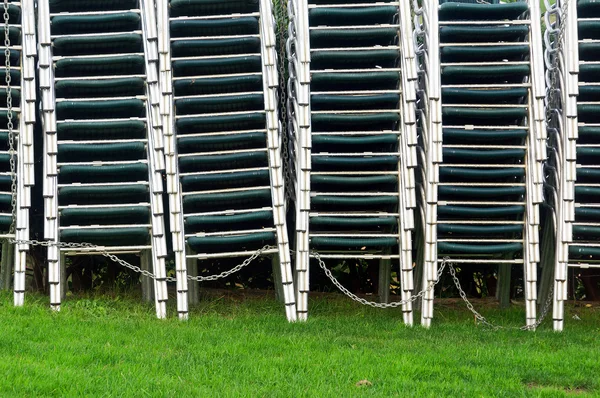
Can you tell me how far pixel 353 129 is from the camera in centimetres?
980

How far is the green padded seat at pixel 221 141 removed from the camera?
933cm

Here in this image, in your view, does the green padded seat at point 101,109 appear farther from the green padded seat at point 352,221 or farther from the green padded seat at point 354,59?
the green padded seat at point 352,221

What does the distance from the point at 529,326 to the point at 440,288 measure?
2.17m

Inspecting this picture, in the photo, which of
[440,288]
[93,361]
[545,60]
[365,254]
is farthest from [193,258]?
[545,60]

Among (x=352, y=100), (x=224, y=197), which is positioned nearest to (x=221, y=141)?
(x=224, y=197)

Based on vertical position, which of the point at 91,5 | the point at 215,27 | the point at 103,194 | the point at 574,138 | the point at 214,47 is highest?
the point at 91,5

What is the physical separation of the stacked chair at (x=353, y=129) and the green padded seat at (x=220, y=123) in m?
0.44

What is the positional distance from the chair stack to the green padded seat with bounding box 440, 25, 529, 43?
3.15 metres

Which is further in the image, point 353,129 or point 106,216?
point 353,129

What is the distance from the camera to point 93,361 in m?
6.90

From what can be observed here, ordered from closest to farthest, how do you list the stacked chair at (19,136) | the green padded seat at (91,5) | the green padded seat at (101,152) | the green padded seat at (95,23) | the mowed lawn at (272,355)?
the mowed lawn at (272,355), the stacked chair at (19,136), the green padded seat at (101,152), the green padded seat at (95,23), the green padded seat at (91,5)

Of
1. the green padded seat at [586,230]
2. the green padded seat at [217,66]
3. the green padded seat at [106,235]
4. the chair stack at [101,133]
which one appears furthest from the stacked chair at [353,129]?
the green padded seat at [586,230]

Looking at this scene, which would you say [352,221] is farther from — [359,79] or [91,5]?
[91,5]

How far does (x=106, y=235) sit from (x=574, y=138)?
16.1 feet
